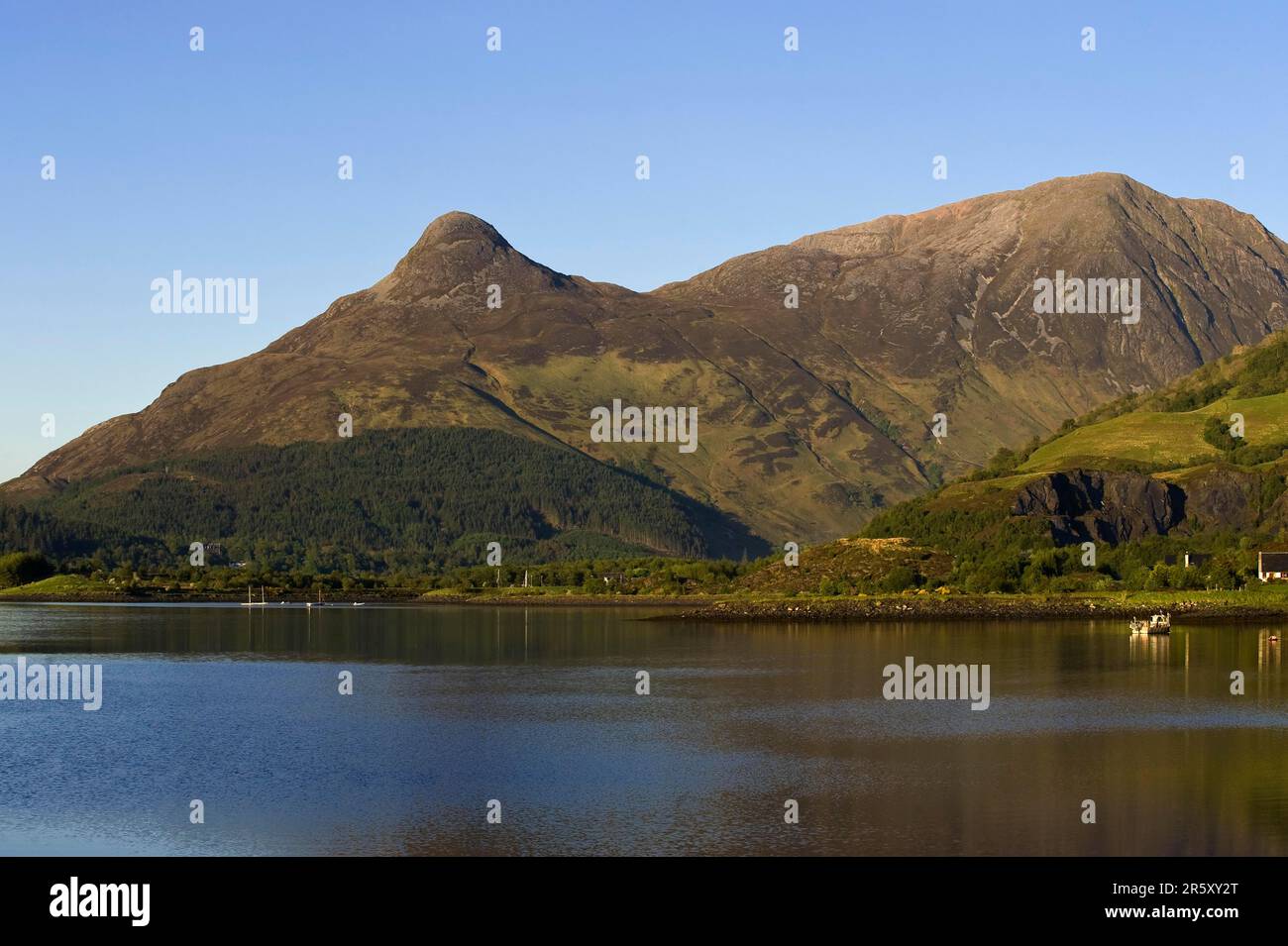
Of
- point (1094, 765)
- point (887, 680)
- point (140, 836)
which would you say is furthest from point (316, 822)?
point (887, 680)

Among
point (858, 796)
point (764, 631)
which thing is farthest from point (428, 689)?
point (764, 631)

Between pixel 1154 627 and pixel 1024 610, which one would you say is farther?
pixel 1024 610

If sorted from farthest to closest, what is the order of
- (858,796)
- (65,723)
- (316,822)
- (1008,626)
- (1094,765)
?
(1008,626) < (65,723) < (1094,765) < (858,796) < (316,822)

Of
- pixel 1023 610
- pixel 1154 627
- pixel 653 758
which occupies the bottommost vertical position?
pixel 1023 610

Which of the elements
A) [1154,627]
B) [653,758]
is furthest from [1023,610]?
[653,758]

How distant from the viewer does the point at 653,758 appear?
68312mm

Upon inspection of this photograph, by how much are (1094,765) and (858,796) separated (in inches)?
492

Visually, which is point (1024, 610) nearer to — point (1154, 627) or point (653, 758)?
point (1154, 627)

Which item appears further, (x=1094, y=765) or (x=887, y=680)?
(x=887, y=680)

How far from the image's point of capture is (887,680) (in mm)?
103562

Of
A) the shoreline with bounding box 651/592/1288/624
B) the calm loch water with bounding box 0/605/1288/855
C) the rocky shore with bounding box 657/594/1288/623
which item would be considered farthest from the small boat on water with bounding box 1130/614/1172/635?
the rocky shore with bounding box 657/594/1288/623

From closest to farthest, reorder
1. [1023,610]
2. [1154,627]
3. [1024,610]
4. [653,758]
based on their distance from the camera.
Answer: [653,758], [1154,627], [1024,610], [1023,610]
